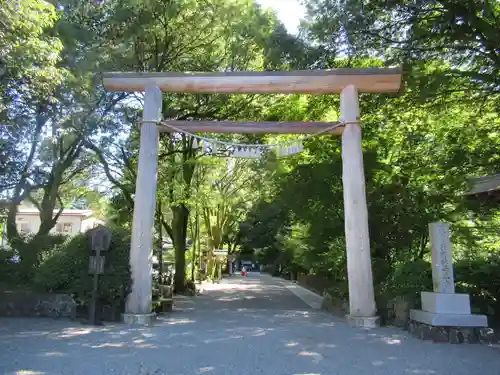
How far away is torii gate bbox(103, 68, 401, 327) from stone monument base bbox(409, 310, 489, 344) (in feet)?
4.66

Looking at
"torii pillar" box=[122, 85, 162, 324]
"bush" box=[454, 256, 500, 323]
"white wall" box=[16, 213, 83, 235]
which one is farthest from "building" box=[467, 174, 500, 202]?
"white wall" box=[16, 213, 83, 235]

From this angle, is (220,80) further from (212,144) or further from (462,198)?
(462,198)

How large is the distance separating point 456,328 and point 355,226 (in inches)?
102

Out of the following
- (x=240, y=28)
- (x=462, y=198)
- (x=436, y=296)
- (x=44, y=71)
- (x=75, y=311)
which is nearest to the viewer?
(x=436, y=296)

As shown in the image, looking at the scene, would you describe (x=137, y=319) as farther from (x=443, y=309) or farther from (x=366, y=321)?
(x=443, y=309)

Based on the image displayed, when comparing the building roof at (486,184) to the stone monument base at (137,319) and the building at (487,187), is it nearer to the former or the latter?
the building at (487,187)

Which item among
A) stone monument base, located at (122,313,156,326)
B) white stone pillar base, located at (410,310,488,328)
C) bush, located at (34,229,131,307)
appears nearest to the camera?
white stone pillar base, located at (410,310,488,328)

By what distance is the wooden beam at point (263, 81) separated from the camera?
8586mm

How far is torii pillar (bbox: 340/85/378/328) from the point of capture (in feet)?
26.2

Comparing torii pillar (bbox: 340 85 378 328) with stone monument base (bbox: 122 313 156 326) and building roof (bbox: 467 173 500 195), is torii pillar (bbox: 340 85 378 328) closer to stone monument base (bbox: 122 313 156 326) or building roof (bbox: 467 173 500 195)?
building roof (bbox: 467 173 500 195)

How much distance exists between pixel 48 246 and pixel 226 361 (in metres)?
7.37

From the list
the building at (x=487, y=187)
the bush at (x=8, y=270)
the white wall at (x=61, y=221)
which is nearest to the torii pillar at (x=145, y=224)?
the bush at (x=8, y=270)

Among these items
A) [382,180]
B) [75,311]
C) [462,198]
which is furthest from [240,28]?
[75,311]

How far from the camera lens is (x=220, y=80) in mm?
8805
